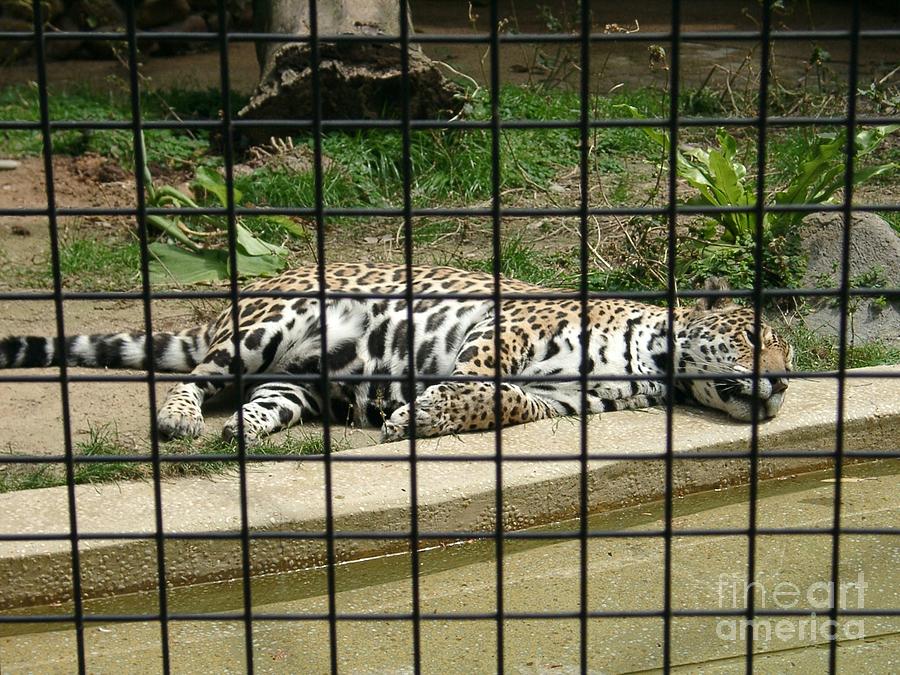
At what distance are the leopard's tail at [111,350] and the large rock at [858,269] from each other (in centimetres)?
339

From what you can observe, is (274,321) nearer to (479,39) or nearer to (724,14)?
(479,39)

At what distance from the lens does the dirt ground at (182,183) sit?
6.03 metres

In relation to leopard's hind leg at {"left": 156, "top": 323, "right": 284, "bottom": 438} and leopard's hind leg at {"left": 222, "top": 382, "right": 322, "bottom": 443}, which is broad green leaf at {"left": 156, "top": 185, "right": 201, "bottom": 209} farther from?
leopard's hind leg at {"left": 222, "top": 382, "right": 322, "bottom": 443}

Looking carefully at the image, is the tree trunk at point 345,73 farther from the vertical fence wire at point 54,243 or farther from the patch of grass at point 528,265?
the vertical fence wire at point 54,243

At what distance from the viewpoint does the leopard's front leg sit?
5.74 meters

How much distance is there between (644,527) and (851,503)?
94cm

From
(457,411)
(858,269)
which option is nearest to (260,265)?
(457,411)

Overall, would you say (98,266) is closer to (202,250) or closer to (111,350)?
(202,250)

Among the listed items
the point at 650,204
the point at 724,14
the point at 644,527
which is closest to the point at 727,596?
the point at 644,527

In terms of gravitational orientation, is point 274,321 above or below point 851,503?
above

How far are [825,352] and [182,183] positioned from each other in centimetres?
465

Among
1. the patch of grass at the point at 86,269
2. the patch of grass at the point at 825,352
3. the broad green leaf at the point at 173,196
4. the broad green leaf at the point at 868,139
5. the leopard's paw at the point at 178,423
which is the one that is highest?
the broad green leaf at the point at 868,139

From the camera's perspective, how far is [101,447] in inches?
210

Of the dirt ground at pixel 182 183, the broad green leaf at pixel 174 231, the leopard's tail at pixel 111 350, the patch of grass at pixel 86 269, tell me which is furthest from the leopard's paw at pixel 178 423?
the broad green leaf at pixel 174 231
